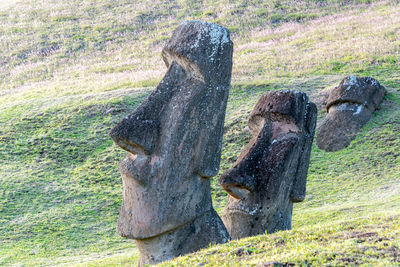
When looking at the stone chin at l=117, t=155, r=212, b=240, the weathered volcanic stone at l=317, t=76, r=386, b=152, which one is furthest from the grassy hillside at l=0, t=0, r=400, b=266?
the stone chin at l=117, t=155, r=212, b=240

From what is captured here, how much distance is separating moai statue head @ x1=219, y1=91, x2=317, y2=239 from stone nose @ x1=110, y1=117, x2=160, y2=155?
1.66 meters

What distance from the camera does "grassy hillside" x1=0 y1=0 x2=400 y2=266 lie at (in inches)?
340

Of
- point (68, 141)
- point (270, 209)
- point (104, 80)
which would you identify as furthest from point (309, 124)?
point (104, 80)

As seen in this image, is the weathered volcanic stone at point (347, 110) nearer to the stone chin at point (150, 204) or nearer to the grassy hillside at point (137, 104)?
the grassy hillside at point (137, 104)

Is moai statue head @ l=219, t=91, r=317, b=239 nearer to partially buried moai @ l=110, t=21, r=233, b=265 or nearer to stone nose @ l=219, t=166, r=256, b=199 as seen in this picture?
stone nose @ l=219, t=166, r=256, b=199

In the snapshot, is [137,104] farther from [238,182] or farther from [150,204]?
[150,204]

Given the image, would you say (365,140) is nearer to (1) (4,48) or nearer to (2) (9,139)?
(2) (9,139)

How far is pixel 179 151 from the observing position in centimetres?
855

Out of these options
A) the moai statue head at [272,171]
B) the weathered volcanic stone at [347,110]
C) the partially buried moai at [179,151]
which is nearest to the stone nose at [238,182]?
the moai statue head at [272,171]

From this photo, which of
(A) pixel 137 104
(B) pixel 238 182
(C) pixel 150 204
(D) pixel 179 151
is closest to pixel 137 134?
(D) pixel 179 151

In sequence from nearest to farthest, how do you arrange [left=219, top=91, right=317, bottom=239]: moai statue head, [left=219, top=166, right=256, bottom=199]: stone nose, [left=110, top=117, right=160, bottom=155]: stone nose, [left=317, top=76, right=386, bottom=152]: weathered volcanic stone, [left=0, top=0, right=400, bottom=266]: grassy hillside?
[left=110, top=117, right=160, bottom=155]: stone nose, [left=0, top=0, right=400, bottom=266]: grassy hillside, [left=219, top=166, right=256, bottom=199]: stone nose, [left=219, top=91, right=317, bottom=239]: moai statue head, [left=317, top=76, right=386, bottom=152]: weathered volcanic stone

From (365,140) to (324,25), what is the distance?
21037 millimetres

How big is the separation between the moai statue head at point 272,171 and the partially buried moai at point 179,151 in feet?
3.71

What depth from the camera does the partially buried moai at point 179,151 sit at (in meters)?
8.48
